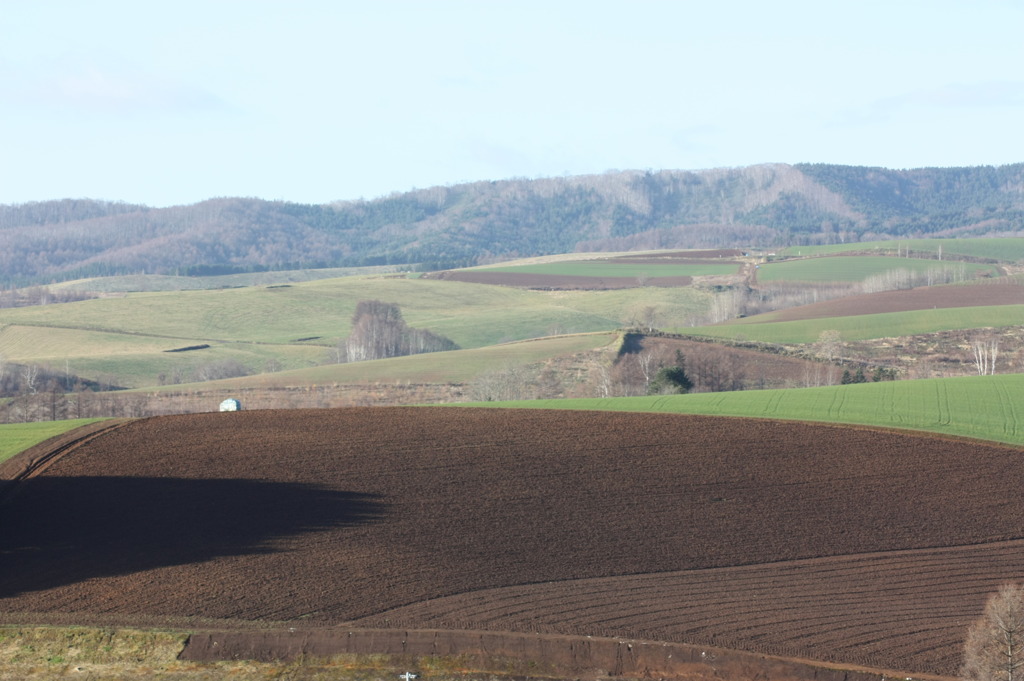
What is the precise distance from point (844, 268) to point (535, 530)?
5371 inches

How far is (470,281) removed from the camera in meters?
178

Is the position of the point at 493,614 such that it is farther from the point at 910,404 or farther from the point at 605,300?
the point at 605,300

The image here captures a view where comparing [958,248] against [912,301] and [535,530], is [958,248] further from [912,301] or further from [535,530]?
[535,530]

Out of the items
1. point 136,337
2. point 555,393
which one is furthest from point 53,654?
point 136,337

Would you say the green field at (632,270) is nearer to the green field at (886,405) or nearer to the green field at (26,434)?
the green field at (886,405)

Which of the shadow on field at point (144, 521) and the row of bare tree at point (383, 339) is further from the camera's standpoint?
the row of bare tree at point (383, 339)

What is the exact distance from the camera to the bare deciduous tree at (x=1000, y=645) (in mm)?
24312

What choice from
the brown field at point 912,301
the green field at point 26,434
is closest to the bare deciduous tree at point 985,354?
the brown field at point 912,301

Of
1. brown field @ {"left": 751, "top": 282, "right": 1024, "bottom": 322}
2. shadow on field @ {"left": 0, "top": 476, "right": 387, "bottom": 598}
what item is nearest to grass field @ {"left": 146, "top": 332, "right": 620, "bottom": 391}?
brown field @ {"left": 751, "top": 282, "right": 1024, "bottom": 322}

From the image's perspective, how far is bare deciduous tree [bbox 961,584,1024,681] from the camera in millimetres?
24312

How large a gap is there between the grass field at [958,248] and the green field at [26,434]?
493 ft

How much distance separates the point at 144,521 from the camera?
119ft

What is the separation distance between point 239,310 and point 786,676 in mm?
123291

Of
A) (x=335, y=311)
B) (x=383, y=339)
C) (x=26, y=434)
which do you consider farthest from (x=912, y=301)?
(x=26, y=434)
